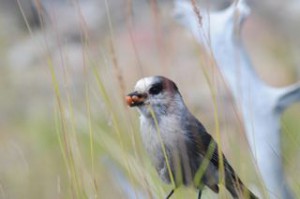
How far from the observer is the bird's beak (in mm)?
3816

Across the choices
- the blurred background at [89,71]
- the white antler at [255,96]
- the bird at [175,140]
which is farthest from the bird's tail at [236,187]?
the blurred background at [89,71]

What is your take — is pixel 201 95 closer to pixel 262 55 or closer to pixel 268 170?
pixel 262 55

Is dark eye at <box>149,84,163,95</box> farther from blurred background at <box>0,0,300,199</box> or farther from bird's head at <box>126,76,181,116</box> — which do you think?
blurred background at <box>0,0,300,199</box>

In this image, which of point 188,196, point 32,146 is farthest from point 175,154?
point 32,146

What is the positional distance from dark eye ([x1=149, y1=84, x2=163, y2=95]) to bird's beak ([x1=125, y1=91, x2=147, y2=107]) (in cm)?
3

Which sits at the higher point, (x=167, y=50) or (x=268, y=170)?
(x=167, y=50)

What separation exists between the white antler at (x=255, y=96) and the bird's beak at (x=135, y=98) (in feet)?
1.06

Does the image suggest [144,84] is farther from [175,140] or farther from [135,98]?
[175,140]

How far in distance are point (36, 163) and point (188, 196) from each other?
3.25 meters

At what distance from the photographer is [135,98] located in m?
3.86

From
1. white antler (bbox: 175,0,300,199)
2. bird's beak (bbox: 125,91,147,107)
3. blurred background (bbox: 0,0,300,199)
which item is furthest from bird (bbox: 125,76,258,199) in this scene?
blurred background (bbox: 0,0,300,199)

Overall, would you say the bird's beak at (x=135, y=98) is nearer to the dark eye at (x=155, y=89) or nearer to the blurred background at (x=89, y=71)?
the dark eye at (x=155, y=89)

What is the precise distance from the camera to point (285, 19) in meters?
11.1

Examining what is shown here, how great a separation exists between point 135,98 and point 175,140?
0.27 meters
